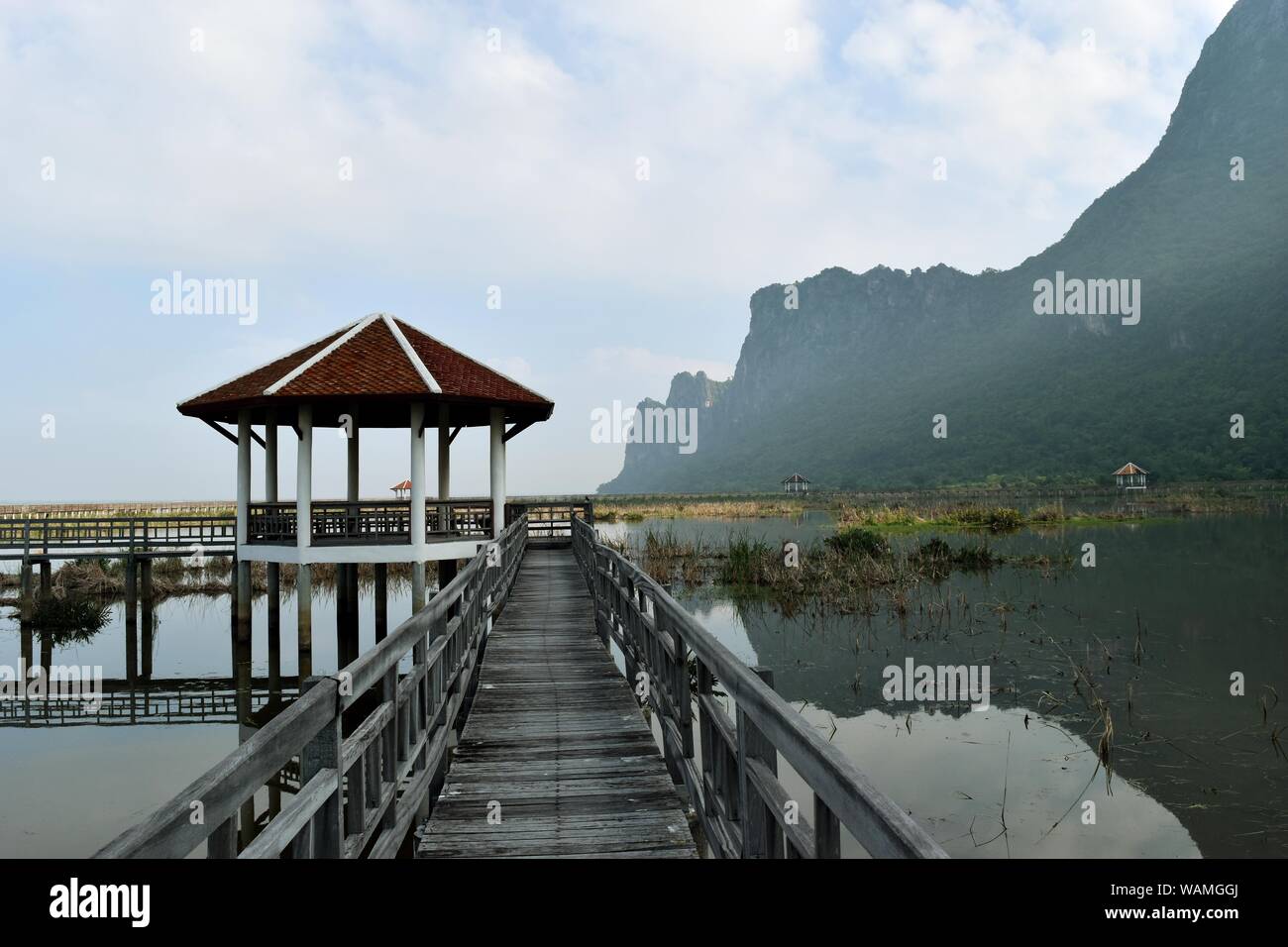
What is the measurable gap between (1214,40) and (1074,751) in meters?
187

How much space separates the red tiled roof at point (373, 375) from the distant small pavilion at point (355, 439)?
1.3 inches

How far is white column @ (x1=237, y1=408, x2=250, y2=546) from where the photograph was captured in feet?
49.9

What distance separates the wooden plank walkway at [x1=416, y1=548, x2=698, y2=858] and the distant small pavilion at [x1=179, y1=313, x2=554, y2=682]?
5.97 meters

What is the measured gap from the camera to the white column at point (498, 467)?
1587 cm

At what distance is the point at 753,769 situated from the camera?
9.95 feet

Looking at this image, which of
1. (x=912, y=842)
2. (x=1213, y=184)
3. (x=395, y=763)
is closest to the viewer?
(x=912, y=842)

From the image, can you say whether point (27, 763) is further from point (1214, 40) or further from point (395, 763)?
point (1214, 40)

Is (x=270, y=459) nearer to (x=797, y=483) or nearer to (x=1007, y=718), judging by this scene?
(x=1007, y=718)

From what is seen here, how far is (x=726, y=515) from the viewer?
169ft
